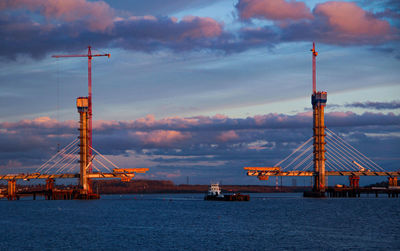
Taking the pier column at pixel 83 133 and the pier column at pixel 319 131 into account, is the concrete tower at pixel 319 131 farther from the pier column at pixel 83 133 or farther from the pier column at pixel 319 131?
the pier column at pixel 83 133

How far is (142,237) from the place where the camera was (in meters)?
73.7

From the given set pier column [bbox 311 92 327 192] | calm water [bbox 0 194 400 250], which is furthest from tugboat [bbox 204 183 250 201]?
calm water [bbox 0 194 400 250]

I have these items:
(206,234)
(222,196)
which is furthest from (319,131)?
(206,234)

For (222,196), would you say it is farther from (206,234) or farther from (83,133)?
(206,234)

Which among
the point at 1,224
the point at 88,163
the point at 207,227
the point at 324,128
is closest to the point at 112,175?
the point at 88,163

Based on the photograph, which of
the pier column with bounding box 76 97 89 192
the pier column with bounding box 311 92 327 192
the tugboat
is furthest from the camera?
the pier column with bounding box 76 97 89 192

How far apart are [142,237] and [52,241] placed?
11094 mm

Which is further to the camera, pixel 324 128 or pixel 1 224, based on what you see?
pixel 324 128

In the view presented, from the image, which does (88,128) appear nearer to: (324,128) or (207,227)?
(324,128)

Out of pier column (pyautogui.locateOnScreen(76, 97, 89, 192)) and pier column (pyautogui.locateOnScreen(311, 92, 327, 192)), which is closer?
pier column (pyautogui.locateOnScreen(311, 92, 327, 192))

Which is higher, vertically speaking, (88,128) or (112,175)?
(88,128)

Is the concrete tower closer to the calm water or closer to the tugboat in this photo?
the tugboat

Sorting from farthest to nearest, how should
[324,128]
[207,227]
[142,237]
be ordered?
[324,128]
[207,227]
[142,237]

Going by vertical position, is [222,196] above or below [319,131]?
below
